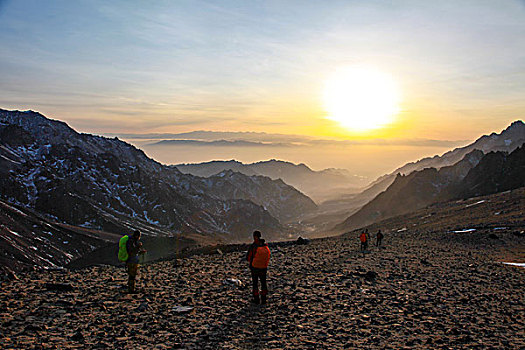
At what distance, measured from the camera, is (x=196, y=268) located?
1897 centimetres

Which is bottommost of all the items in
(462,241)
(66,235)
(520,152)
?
(66,235)

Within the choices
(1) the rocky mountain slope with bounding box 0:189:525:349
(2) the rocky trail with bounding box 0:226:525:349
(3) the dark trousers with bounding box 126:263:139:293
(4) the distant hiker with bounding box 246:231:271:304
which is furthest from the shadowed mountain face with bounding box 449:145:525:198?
(3) the dark trousers with bounding box 126:263:139:293

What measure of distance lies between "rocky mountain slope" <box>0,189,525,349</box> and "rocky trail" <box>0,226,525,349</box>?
3 cm

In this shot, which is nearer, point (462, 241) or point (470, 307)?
point (470, 307)

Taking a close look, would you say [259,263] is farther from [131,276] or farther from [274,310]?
[131,276]

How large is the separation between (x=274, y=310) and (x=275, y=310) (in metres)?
0.03

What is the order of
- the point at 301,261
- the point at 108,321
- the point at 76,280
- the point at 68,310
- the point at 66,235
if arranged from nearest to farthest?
1. the point at 108,321
2. the point at 68,310
3. the point at 76,280
4. the point at 301,261
5. the point at 66,235

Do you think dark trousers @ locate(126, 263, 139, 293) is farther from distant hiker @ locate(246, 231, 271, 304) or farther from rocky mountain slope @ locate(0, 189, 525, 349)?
distant hiker @ locate(246, 231, 271, 304)

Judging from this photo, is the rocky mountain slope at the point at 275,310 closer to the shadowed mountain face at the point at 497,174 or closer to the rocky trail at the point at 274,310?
the rocky trail at the point at 274,310

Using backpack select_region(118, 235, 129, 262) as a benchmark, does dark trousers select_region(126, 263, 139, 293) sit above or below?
below

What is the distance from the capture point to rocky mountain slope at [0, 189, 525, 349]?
923cm

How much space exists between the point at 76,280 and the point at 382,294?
12.7 m

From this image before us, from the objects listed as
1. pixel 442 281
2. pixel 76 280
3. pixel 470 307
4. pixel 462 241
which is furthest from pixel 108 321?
pixel 462 241

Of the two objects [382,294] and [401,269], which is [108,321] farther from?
[401,269]
